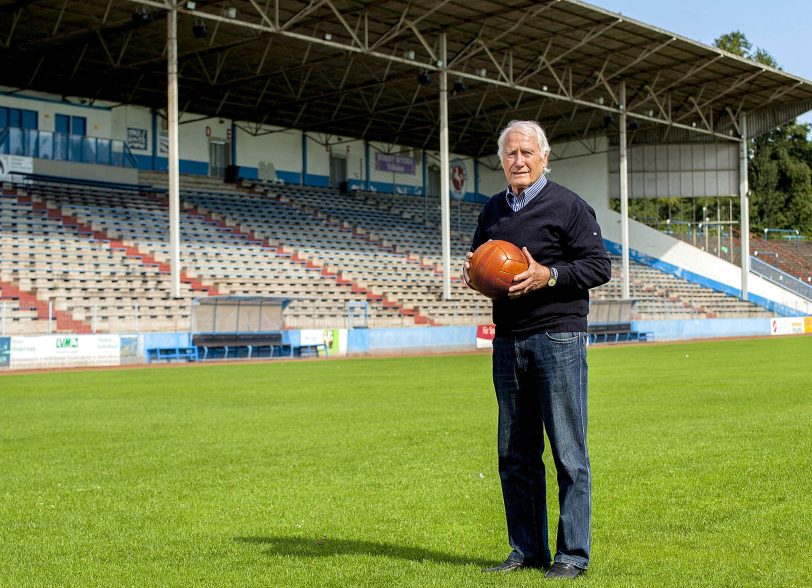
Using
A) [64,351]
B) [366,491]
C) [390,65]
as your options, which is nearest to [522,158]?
[366,491]

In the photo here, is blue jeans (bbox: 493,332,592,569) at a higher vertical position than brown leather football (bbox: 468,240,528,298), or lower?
lower

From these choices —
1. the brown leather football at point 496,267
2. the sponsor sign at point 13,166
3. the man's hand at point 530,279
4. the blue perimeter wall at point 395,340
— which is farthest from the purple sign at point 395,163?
the man's hand at point 530,279

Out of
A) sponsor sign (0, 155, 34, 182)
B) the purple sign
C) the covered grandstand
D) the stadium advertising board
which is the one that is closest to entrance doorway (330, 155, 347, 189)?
the covered grandstand

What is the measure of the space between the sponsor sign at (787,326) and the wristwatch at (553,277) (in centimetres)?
4564

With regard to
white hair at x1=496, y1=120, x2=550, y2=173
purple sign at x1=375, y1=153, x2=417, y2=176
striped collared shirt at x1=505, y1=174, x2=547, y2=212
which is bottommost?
striped collared shirt at x1=505, y1=174, x2=547, y2=212

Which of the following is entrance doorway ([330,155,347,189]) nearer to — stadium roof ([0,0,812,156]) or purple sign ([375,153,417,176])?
stadium roof ([0,0,812,156])

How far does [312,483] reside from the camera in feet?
27.4

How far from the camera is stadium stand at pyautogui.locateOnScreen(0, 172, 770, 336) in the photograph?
99.2 ft

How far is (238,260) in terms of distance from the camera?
3906 centimetres

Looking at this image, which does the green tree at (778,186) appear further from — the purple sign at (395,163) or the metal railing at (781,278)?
the purple sign at (395,163)

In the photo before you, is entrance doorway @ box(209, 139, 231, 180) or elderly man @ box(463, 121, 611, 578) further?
entrance doorway @ box(209, 139, 231, 180)

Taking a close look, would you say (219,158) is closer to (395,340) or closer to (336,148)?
(336,148)

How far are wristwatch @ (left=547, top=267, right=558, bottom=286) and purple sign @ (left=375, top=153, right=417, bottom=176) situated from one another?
51.7 metres

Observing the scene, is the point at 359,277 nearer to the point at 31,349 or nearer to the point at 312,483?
the point at 31,349
